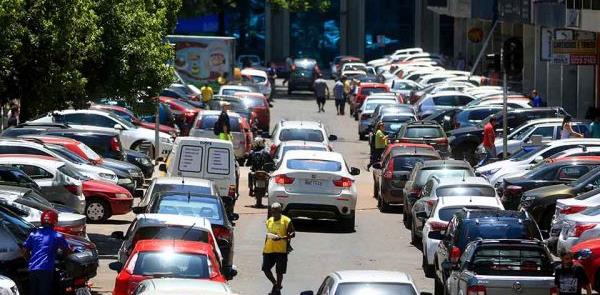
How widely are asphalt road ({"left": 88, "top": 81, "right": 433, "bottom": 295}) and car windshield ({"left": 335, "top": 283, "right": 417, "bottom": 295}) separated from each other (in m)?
6.73

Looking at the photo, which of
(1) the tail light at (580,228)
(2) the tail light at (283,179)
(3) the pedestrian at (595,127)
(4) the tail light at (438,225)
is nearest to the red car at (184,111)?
(3) the pedestrian at (595,127)

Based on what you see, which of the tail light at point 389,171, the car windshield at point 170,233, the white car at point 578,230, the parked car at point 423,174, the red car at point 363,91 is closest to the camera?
the car windshield at point 170,233

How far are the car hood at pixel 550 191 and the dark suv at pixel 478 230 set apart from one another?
20.6 feet

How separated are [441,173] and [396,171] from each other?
2846mm

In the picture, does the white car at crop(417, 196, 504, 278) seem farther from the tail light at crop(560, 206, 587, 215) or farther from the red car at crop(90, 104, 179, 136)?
the red car at crop(90, 104, 179, 136)

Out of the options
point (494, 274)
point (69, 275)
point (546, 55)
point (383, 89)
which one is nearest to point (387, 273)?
point (494, 274)

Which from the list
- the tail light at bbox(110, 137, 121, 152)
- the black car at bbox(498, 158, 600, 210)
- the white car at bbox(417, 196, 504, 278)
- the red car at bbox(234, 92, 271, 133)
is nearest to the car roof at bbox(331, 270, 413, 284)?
the white car at bbox(417, 196, 504, 278)

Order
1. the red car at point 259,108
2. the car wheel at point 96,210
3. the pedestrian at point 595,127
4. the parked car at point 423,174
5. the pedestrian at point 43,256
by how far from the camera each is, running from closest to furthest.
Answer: the pedestrian at point 43,256, the parked car at point 423,174, the car wheel at point 96,210, the pedestrian at point 595,127, the red car at point 259,108

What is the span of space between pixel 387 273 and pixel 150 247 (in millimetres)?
3441

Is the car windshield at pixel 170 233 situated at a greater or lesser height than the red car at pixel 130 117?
greater

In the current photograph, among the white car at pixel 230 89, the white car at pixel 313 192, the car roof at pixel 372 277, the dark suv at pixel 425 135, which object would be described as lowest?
the white car at pixel 230 89

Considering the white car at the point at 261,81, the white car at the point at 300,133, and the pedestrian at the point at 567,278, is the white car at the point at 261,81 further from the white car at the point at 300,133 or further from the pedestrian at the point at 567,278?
the pedestrian at the point at 567,278

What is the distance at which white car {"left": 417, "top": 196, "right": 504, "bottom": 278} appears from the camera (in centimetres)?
2438

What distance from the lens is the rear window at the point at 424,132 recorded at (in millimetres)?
42062
